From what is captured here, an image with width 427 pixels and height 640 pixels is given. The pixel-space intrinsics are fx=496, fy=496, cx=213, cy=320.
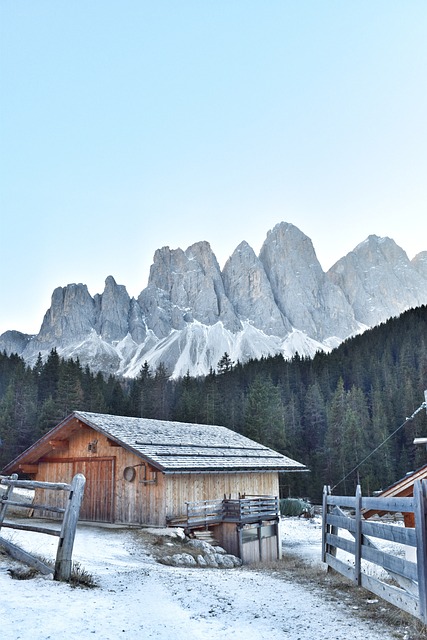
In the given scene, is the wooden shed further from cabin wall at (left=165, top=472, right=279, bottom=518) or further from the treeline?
the treeline

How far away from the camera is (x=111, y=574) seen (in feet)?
32.4

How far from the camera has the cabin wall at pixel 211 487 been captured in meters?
21.8

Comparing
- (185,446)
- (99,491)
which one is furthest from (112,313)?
(99,491)

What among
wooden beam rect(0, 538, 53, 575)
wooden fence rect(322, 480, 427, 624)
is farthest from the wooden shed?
wooden fence rect(322, 480, 427, 624)

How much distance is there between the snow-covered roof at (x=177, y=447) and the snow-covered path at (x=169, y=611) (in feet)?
37.7

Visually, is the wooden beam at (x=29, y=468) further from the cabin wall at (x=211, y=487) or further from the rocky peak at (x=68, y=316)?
the rocky peak at (x=68, y=316)

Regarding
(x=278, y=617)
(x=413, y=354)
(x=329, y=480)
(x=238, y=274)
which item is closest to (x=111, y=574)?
(x=278, y=617)

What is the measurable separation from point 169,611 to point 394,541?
336 cm

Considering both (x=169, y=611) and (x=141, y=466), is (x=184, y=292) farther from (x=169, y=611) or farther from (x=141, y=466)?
(x=169, y=611)

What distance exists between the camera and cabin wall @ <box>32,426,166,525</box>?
21.7m

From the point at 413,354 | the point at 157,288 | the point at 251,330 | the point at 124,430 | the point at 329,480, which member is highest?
the point at 157,288

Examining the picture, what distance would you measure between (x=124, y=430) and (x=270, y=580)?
1399 centimetres

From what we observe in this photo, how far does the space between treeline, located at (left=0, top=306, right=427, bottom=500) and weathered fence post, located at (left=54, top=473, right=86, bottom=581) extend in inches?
1471

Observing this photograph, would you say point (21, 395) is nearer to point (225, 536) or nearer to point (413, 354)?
point (225, 536)
